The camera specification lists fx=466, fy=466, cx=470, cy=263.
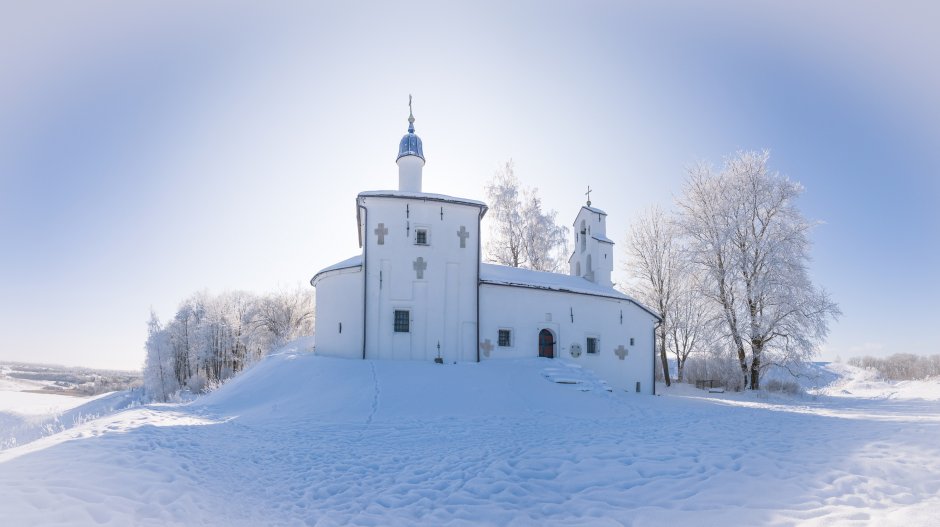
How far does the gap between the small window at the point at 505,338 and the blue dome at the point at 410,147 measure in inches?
343

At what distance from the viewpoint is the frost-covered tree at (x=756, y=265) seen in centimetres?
2305

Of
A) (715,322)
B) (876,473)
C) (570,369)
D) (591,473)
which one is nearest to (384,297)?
(570,369)

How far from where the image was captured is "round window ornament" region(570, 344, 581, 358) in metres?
21.4

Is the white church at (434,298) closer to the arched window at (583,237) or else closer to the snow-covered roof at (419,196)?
the snow-covered roof at (419,196)

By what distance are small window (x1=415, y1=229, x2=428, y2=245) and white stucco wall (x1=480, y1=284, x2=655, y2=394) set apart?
322 centimetres

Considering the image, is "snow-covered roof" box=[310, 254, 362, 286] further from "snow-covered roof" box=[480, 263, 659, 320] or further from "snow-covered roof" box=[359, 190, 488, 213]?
"snow-covered roof" box=[480, 263, 659, 320]

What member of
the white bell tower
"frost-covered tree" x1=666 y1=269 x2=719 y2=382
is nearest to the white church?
the white bell tower

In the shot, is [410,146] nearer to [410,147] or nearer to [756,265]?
[410,147]

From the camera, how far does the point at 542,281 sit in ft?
71.9

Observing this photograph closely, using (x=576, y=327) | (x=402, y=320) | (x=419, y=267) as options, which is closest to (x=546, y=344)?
(x=576, y=327)

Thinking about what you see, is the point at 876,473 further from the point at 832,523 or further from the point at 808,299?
the point at 808,299

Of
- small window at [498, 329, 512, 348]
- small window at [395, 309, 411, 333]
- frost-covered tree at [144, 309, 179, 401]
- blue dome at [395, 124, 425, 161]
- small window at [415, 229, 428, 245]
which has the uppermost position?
blue dome at [395, 124, 425, 161]

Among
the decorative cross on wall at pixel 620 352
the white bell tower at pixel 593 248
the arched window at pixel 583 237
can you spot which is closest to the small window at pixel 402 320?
the decorative cross on wall at pixel 620 352

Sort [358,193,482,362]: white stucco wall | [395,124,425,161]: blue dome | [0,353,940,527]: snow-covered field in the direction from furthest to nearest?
[395,124,425,161]: blue dome
[358,193,482,362]: white stucco wall
[0,353,940,527]: snow-covered field
